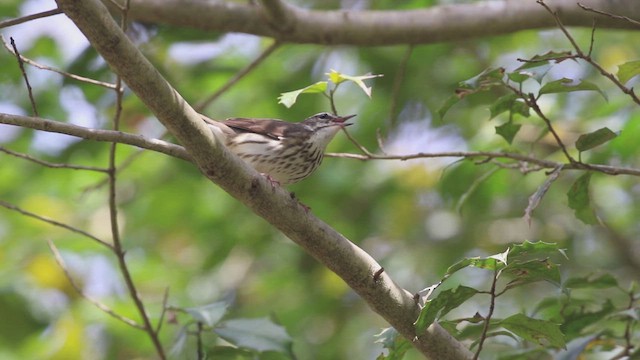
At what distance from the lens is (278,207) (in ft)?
10.1

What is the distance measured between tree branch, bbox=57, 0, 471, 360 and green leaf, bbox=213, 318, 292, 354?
623 mm

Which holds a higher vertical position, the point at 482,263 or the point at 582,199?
the point at 482,263

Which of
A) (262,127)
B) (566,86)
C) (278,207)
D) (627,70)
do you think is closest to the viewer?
(278,207)

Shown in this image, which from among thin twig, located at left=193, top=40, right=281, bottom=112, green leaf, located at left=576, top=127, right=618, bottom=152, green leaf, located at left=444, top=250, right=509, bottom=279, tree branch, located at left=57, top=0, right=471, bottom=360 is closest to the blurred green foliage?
thin twig, located at left=193, top=40, right=281, bottom=112

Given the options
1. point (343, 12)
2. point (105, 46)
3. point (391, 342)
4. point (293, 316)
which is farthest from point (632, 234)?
point (105, 46)

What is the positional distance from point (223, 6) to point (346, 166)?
2.66m

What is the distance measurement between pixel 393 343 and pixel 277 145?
1860mm

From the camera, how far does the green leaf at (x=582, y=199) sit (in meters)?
3.55

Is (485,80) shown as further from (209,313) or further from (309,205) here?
(309,205)

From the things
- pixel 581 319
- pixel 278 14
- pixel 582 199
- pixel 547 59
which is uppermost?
pixel 278 14

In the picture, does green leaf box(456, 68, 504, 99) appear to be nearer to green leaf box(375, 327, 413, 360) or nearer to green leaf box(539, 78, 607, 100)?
green leaf box(539, 78, 607, 100)

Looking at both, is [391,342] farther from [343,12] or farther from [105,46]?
[343,12]

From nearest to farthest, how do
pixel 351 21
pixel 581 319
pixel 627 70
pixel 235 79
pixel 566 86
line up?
pixel 627 70 < pixel 566 86 < pixel 581 319 < pixel 351 21 < pixel 235 79

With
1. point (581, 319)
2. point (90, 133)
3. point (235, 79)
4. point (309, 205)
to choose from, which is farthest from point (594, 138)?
point (309, 205)
